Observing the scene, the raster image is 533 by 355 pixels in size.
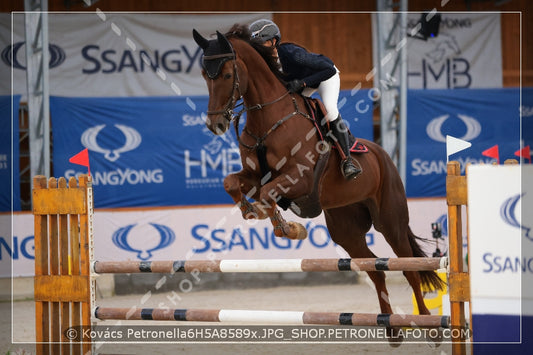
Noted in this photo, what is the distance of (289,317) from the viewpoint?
373 cm

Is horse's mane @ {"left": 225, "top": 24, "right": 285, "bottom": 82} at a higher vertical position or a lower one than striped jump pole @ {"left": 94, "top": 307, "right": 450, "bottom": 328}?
higher

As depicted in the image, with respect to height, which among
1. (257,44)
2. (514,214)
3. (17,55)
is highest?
(17,55)

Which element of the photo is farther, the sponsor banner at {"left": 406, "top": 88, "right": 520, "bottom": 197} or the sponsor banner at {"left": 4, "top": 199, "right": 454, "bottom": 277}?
the sponsor banner at {"left": 406, "top": 88, "right": 520, "bottom": 197}

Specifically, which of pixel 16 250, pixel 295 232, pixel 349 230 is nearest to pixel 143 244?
pixel 16 250

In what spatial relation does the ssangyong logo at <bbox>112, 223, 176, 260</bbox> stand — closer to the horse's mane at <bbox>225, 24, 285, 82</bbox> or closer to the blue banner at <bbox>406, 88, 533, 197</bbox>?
the blue banner at <bbox>406, 88, 533, 197</bbox>

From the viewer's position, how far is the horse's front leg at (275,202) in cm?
418

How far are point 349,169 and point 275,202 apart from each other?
2.26 feet

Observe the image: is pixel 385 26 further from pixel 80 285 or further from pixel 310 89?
pixel 80 285

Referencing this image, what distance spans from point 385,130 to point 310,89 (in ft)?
17.8

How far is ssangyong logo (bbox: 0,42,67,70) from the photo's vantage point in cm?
1064

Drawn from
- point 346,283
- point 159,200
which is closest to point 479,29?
point 346,283

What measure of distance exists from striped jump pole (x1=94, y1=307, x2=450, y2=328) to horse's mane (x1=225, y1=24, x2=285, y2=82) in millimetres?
1715

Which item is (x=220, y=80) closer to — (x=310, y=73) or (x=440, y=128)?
(x=310, y=73)

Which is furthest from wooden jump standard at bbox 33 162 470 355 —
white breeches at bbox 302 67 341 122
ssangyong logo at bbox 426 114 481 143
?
ssangyong logo at bbox 426 114 481 143
